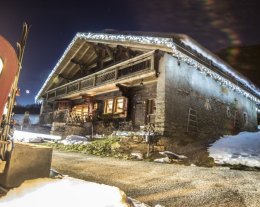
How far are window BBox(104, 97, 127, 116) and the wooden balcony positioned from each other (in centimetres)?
154

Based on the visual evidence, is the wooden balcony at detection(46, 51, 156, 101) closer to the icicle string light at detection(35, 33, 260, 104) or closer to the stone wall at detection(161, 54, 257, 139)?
the icicle string light at detection(35, 33, 260, 104)

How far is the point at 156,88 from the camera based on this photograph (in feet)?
45.8

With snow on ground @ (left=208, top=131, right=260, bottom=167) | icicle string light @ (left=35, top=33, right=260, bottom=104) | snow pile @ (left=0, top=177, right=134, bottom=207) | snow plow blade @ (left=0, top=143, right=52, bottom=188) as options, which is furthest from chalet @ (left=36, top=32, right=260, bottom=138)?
snow pile @ (left=0, top=177, right=134, bottom=207)

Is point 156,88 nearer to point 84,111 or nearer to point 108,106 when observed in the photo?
point 108,106

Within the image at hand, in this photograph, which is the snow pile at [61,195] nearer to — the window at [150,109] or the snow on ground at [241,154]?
the snow on ground at [241,154]

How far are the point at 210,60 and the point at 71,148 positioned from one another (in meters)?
9.67

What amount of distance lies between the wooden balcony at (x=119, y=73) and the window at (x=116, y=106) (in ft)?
5.06

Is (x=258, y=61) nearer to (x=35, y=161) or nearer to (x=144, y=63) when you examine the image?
(x=144, y=63)

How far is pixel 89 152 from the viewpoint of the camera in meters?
11.4

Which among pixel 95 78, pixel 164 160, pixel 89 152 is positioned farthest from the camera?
pixel 95 78

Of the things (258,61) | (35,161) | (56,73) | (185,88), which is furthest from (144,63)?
(258,61)

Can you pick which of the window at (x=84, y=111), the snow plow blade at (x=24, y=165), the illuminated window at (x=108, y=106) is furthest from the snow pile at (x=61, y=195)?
the window at (x=84, y=111)

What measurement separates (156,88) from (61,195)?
1119 cm

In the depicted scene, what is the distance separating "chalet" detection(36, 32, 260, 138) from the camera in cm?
1238
